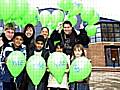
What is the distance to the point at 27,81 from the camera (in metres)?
3.15

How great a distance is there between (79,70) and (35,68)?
48 cm

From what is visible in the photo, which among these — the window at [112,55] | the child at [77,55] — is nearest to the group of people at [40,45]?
the child at [77,55]

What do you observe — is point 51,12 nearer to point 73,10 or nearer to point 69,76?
point 73,10

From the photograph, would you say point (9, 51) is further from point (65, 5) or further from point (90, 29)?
point (90, 29)

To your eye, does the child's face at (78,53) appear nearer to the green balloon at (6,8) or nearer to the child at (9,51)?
the child at (9,51)

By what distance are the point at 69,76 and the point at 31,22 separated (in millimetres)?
727

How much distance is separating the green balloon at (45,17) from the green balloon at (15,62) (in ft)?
1.42

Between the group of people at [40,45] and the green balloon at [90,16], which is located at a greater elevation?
the green balloon at [90,16]

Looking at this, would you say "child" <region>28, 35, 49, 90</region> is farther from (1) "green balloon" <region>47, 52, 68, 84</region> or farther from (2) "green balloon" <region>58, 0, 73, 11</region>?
(2) "green balloon" <region>58, 0, 73, 11</region>

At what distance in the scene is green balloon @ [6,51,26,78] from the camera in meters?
3.04

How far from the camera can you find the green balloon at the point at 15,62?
3.04 meters

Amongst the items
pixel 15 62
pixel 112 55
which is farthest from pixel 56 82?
pixel 112 55

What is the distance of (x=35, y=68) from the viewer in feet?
10.1

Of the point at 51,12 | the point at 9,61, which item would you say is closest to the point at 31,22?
the point at 51,12
